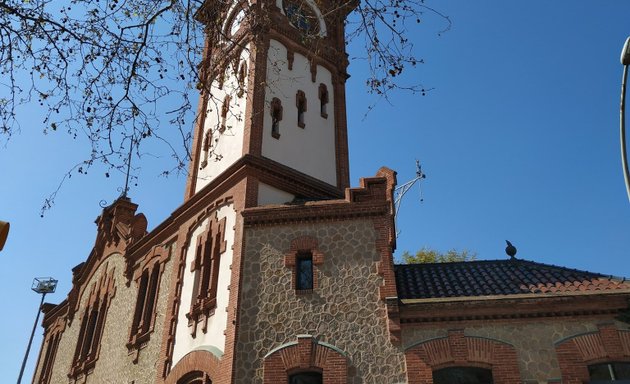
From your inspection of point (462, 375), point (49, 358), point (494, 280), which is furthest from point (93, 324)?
point (494, 280)

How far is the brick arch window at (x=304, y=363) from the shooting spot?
39.4 ft

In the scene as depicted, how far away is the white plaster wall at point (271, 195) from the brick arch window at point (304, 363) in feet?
14.4

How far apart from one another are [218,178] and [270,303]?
15.6 feet

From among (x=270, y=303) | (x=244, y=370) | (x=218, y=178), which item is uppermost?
(x=218, y=178)

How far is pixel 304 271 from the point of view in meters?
13.7

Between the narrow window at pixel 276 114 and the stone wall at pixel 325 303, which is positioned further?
the narrow window at pixel 276 114

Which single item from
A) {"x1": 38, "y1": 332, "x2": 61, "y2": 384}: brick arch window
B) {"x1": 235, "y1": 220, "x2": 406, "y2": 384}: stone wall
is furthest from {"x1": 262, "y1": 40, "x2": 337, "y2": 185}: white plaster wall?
{"x1": 38, "y1": 332, "x2": 61, "y2": 384}: brick arch window

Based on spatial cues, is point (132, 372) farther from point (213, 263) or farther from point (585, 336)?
point (585, 336)

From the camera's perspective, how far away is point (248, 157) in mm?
15508

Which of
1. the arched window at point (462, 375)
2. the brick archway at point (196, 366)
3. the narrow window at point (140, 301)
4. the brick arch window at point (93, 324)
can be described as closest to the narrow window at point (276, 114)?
the narrow window at point (140, 301)

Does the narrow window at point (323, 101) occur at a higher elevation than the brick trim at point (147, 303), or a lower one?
higher

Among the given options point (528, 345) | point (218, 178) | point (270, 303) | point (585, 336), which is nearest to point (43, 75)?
point (270, 303)

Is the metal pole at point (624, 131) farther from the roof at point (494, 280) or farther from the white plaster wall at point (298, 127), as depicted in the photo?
the white plaster wall at point (298, 127)

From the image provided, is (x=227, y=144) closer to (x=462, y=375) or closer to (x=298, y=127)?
(x=298, y=127)
